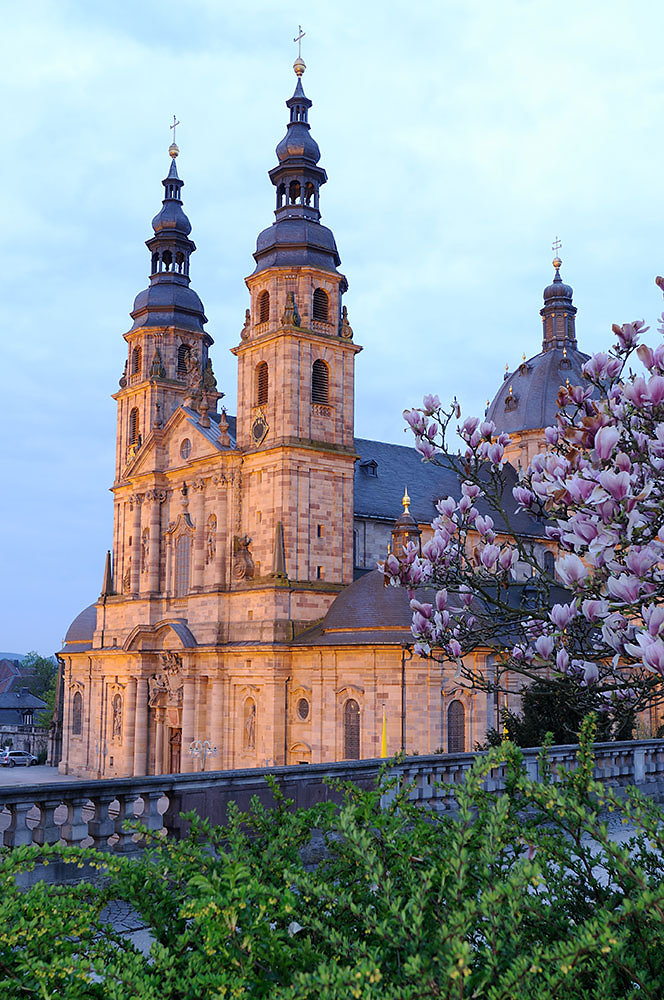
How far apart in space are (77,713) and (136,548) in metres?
13.8

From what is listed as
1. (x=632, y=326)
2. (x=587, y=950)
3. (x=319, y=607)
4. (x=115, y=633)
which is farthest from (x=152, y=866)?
(x=115, y=633)

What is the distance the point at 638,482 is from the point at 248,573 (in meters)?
38.2

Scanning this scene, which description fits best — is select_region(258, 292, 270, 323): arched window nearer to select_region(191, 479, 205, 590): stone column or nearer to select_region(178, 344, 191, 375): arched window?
select_region(191, 479, 205, 590): stone column

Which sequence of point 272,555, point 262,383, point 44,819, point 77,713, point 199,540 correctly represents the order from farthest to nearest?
point 77,713 < point 199,540 < point 262,383 < point 272,555 < point 44,819

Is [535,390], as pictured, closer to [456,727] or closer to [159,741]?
[456,727]

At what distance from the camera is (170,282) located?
197 feet

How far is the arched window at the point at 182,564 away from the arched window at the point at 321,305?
1384 centimetres

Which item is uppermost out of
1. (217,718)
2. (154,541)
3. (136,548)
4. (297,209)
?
(297,209)

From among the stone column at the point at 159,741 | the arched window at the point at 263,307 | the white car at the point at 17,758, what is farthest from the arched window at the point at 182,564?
A: the white car at the point at 17,758

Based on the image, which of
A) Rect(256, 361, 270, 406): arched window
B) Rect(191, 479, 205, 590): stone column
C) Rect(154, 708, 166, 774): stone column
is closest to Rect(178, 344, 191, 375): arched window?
Rect(191, 479, 205, 590): stone column

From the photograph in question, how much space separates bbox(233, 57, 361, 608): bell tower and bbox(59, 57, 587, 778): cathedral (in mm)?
92

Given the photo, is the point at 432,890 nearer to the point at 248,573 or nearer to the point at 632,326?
the point at 632,326

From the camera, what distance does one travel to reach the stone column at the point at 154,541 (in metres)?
52.3

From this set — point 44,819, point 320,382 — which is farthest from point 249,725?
point 44,819
